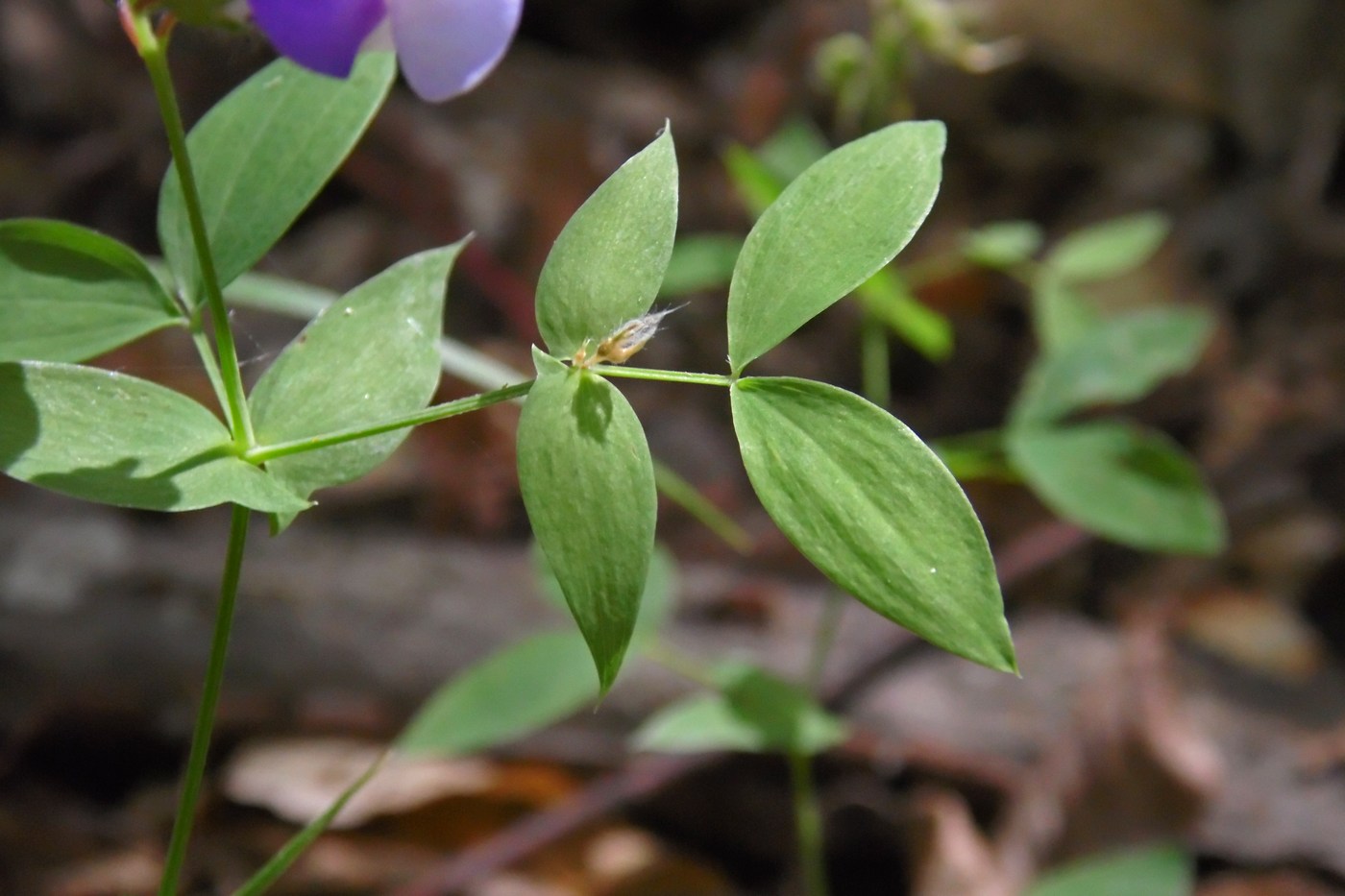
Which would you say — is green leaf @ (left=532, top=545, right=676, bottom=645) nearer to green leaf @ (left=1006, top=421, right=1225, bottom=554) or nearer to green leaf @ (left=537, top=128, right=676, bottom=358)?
green leaf @ (left=1006, top=421, right=1225, bottom=554)

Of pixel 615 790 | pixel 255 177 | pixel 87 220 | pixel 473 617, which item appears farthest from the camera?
pixel 87 220

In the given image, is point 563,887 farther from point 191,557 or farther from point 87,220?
point 87,220

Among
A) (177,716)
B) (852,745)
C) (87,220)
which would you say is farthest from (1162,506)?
(87,220)

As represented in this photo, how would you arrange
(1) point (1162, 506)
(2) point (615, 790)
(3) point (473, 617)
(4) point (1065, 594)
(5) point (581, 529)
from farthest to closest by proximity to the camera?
(4) point (1065, 594) < (3) point (473, 617) < (2) point (615, 790) < (1) point (1162, 506) < (5) point (581, 529)

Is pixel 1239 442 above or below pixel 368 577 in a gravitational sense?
below

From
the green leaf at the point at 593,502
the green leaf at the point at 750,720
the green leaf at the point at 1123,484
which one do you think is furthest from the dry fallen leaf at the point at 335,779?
the green leaf at the point at 593,502

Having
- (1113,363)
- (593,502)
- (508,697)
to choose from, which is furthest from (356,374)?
(1113,363)

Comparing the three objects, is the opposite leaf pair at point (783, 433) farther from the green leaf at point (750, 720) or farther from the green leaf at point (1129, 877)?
the green leaf at point (1129, 877)

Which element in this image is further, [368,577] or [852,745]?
[368,577]
